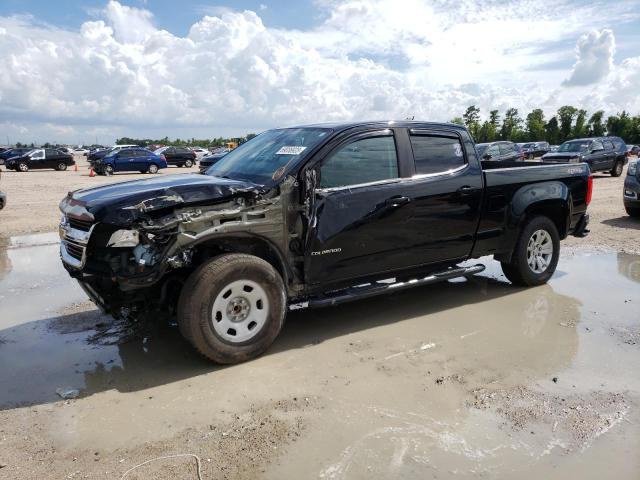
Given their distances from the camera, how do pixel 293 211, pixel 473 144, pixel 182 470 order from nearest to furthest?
pixel 182 470, pixel 293 211, pixel 473 144

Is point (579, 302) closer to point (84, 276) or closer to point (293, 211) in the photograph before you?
point (293, 211)

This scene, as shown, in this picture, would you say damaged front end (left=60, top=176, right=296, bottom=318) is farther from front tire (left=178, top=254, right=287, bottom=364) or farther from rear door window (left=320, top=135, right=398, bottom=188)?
rear door window (left=320, top=135, right=398, bottom=188)

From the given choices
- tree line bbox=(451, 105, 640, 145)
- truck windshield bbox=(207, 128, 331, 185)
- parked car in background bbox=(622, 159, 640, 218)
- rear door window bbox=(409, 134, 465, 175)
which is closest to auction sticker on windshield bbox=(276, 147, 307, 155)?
truck windshield bbox=(207, 128, 331, 185)

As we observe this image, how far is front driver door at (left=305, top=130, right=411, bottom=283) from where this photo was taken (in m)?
4.51

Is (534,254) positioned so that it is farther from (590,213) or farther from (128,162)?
(128,162)

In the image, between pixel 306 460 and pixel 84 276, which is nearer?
pixel 306 460

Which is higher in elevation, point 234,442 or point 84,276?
point 84,276

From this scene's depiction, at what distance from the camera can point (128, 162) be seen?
3041 centimetres

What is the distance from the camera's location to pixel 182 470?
9.52ft

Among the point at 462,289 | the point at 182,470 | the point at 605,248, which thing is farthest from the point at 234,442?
the point at 605,248

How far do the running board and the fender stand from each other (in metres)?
0.77

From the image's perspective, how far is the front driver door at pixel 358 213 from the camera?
4.51 meters

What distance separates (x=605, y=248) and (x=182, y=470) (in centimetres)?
780

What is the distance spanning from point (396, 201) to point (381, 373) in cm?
161
